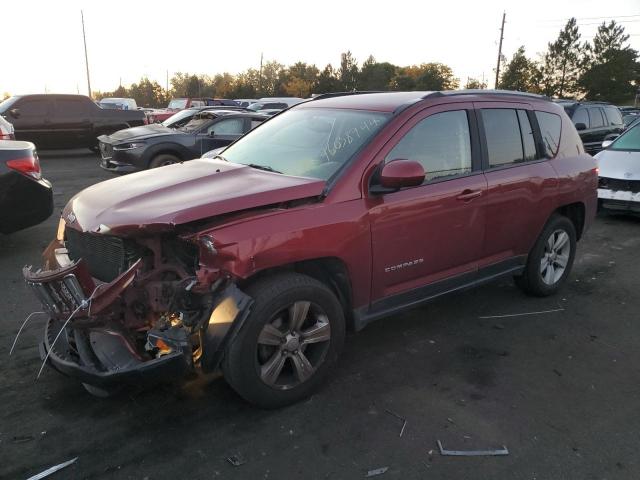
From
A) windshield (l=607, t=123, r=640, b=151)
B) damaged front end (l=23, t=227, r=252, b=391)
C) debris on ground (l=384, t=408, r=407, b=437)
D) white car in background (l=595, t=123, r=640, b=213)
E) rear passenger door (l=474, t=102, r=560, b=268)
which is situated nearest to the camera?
damaged front end (l=23, t=227, r=252, b=391)

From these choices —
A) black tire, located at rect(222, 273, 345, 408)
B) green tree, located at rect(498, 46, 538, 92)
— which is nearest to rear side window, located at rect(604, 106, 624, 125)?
black tire, located at rect(222, 273, 345, 408)

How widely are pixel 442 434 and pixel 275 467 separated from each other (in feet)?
3.19

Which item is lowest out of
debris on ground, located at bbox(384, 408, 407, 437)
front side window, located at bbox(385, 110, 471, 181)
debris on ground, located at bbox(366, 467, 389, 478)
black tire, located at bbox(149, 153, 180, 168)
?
debris on ground, located at bbox(366, 467, 389, 478)

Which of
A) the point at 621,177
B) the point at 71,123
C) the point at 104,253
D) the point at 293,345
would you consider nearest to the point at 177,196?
the point at 104,253

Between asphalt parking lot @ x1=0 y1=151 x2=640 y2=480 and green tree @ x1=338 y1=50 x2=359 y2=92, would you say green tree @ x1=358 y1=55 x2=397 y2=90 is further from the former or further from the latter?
asphalt parking lot @ x1=0 y1=151 x2=640 y2=480

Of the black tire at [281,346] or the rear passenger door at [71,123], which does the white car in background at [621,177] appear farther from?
the rear passenger door at [71,123]

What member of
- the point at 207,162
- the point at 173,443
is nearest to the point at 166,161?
the point at 207,162

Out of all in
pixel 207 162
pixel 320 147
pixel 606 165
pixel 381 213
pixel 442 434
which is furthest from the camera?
pixel 606 165

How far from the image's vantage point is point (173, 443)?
286 cm

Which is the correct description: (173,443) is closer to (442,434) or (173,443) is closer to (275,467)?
(275,467)

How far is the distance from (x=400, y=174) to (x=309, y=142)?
3.03 feet

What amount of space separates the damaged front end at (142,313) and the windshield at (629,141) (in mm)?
8367

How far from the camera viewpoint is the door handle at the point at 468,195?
153 inches

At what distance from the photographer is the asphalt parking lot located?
8.91 ft
